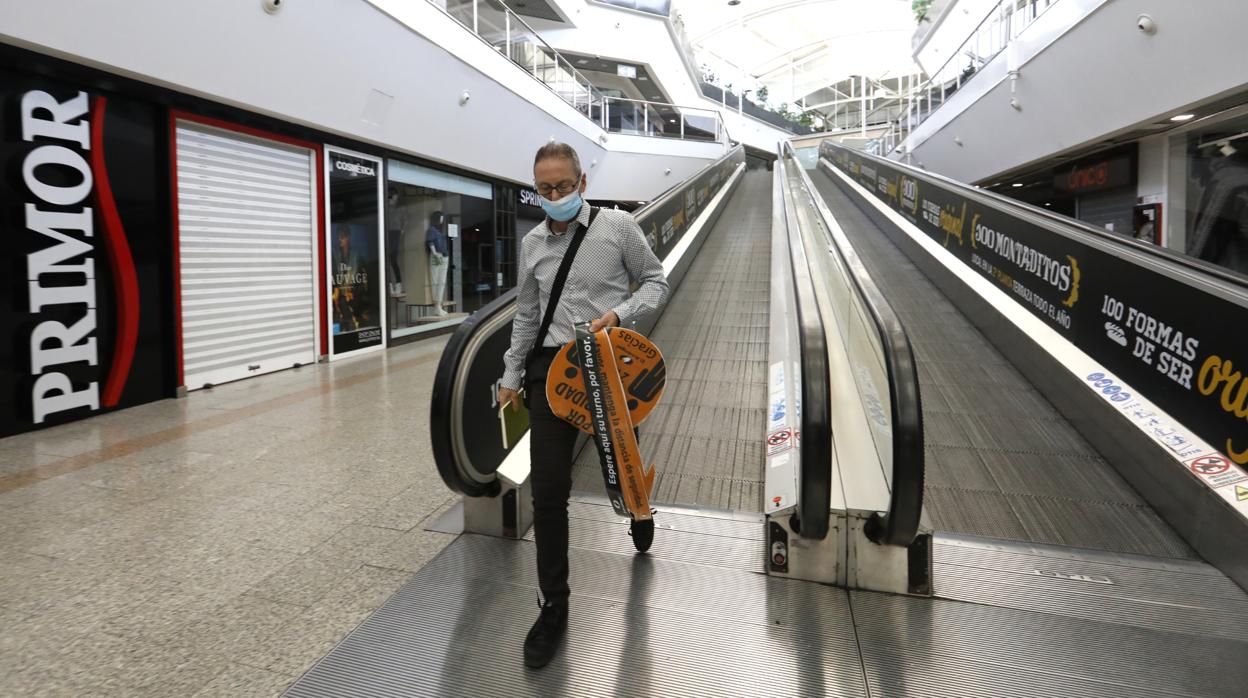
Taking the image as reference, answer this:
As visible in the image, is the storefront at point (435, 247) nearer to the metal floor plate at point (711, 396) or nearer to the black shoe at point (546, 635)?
the metal floor plate at point (711, 396)

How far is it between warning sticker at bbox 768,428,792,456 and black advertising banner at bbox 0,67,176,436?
5610 millimetres

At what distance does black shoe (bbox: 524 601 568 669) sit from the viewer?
1.97m

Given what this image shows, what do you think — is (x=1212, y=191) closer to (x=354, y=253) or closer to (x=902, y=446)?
(x=902, y=446)

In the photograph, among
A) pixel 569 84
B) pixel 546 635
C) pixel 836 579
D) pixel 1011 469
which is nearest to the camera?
pixel 546 635

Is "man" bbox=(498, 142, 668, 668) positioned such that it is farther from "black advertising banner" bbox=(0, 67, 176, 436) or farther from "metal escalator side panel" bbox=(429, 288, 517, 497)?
"black advertising banner" bbox=(0, 67, 176, 436)

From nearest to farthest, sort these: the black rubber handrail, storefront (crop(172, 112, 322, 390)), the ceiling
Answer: the black rubber handrail, storefront (crop(172, 112, 322, 390)), the ceiling

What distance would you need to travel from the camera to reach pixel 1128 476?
3150 millimetres

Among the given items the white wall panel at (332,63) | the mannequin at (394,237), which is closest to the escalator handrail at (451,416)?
the white wall panel at (332,63)

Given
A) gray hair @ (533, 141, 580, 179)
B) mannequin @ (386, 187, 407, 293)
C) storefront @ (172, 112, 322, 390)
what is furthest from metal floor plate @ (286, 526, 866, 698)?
mannequin @ (386, 187, 407, 293)

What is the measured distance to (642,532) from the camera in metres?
2.58

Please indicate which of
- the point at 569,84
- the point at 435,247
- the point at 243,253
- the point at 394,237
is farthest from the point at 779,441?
the point at 569,84

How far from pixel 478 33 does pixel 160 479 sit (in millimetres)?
8360

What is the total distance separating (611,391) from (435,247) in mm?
9101

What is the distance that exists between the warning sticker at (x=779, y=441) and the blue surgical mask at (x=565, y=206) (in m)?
1.70
